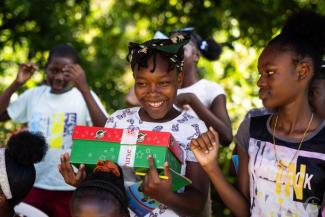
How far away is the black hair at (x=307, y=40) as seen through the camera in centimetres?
245

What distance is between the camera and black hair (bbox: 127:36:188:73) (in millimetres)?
2748

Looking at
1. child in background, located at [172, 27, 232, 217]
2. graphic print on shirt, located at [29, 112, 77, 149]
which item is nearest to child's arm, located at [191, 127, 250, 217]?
child in background, located at [172, 27, 232, 217]

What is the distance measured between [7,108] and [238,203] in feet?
7.50

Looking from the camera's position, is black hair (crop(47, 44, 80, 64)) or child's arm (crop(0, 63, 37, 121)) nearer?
child's arm (crop(0, 63, 37, 121))

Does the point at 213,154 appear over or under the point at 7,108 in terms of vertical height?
under

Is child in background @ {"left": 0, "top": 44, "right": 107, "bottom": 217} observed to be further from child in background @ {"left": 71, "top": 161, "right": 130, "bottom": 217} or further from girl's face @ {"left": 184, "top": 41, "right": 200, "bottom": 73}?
child in background @ {"left": 71, "top": 161, "right": 130, "bottom": 217}

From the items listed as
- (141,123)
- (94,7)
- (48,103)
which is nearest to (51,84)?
(48,103)

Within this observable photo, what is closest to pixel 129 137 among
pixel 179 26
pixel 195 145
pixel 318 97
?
pixel 195 145

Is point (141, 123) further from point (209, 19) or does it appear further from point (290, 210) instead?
point (209, 19)

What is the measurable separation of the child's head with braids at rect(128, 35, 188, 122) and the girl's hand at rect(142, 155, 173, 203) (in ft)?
1.68

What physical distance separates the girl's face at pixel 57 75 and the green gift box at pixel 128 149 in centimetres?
173

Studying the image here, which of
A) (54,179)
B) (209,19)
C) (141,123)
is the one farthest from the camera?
(209,19)

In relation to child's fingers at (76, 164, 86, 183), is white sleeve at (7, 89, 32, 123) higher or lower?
higher

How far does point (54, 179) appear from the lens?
3.95 meters
